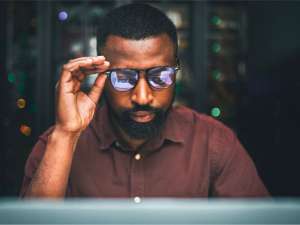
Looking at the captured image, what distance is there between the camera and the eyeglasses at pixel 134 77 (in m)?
1.90

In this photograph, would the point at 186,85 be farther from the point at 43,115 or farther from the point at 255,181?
the point at 255,181

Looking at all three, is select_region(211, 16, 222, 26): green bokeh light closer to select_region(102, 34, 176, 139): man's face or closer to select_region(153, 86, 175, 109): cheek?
select_region(102, 34, 176, 139): man's face

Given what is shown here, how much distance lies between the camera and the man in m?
1.92

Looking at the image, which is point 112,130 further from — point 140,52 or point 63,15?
point 63,15

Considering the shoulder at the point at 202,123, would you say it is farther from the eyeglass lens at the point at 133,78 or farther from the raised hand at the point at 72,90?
the raised hand at the point at 72,90

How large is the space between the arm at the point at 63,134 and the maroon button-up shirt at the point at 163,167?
23cm

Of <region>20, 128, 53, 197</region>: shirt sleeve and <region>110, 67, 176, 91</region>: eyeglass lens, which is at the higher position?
<region>110, 67, 176, 91</region>: eyeglass lens

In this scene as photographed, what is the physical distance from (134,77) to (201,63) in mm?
2599

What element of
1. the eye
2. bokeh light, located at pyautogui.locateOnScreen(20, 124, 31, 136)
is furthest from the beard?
bokeh light, located at pyautogui.locateOnScreen(20, 124, 31, 136)

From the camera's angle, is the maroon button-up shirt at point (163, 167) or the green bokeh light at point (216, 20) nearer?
the maroon button-up shirt at point (163, 167)

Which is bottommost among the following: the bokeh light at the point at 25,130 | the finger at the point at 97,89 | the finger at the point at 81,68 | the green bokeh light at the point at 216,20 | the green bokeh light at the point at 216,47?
the bokeh light at the point at 25,130

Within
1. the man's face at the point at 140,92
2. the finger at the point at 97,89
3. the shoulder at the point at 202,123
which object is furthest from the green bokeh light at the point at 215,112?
the finger at the point at 97,89

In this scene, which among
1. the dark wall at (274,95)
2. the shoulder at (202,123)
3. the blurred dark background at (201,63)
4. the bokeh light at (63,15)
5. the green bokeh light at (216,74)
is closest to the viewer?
the shoulder at (202,123)

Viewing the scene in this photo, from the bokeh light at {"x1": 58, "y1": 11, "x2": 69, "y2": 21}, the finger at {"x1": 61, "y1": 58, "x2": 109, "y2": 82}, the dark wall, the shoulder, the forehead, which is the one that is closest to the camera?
the finger at {"x1": 61, "y1": 58, "x2": 109, "y2": 82}
